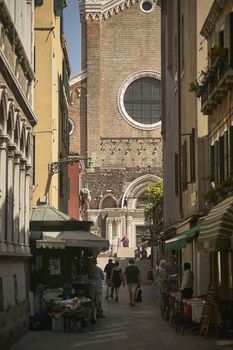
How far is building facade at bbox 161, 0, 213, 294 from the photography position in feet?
84.8

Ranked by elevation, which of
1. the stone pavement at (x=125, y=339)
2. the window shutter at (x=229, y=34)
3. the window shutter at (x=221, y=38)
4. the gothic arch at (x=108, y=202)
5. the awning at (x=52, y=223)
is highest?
the gothic arch at (x=108, y=202)

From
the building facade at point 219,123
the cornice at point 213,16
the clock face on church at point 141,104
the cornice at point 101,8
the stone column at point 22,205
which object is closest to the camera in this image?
the building facade at point 219,123

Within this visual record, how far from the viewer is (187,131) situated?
2975cm

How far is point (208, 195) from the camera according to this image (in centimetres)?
2100

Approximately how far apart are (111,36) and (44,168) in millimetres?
42591

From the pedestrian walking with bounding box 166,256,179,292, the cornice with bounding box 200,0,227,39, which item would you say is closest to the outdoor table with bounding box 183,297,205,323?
the cornice with bounding box 200,0,227,39

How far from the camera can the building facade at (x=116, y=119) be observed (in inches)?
2867

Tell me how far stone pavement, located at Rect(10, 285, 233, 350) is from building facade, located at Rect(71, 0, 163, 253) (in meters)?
46.4

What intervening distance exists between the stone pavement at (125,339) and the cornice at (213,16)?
739 centimetres

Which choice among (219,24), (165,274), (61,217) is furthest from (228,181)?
(165,274)

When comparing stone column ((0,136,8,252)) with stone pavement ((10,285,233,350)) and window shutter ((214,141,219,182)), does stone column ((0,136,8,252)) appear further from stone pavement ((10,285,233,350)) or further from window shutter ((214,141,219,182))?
window shutter ((214,141,219,182))

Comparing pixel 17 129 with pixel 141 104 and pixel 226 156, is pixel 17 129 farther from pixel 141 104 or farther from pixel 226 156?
pixel 141 104

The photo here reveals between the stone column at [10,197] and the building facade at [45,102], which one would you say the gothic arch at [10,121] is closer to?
the stone column at [10,197]

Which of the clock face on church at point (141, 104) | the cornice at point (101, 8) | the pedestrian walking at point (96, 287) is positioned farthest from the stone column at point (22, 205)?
the cornice at point (101, 8)
